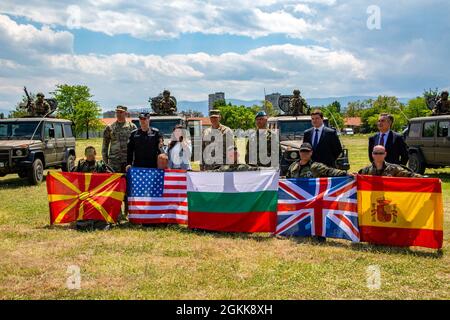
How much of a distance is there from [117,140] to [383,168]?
15.6 ft

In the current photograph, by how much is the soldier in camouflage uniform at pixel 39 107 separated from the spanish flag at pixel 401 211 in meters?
12.1

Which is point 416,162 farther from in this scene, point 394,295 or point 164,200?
point 394,295

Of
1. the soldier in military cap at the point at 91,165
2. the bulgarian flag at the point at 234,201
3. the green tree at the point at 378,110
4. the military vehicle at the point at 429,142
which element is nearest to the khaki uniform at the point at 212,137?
the bulgarian flag at the point at 234,201

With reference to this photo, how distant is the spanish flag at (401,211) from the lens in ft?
20.4

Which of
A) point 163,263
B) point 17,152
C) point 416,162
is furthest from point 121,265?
point 416,162

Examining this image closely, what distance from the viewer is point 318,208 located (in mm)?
6938

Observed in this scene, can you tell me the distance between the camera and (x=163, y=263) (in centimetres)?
570

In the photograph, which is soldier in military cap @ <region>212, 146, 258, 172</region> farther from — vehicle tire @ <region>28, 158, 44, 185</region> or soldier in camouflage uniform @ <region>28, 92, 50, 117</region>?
soldier in camouflage uniform @ <region>28, 92, 50, 117</region>

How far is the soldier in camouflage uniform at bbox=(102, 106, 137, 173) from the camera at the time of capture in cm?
865

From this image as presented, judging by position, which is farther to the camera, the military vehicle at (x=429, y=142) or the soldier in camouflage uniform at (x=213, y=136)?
the military vehicle at (x=429, y=142)

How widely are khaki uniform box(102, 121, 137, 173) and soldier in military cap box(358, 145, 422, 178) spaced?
14.4 ft

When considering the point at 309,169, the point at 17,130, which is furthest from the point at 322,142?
the point at 17,130

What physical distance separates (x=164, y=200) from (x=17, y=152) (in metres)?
6.84

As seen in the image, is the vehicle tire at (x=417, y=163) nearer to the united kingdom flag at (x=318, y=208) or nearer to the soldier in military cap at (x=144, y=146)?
the united kingdom flag at (x=318, y=208)
